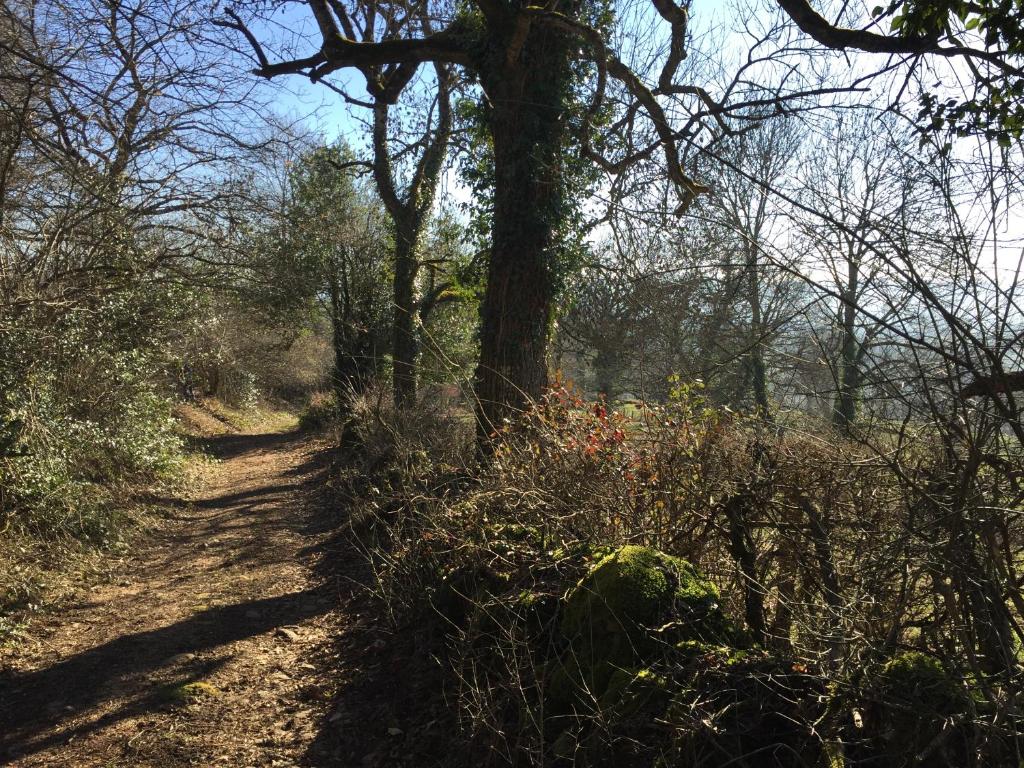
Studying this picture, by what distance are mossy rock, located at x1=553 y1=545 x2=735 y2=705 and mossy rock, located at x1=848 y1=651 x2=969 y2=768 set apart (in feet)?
2.75

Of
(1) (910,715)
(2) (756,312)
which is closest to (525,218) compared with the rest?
(2) (756,312)

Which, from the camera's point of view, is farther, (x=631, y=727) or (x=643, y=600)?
(x=643, y=600)

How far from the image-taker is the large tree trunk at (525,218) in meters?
9.00

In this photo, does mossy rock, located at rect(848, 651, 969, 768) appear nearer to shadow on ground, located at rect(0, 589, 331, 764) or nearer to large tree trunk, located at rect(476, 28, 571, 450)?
shadow on ground, located at rect(0, 589, 331, 764)

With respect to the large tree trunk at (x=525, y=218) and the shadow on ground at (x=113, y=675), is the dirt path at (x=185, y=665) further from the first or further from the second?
the large tree trunk at (x=525, y=218)

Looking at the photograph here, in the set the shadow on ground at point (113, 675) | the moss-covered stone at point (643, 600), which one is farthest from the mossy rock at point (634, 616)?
the shadow on ground at point (113, 675)

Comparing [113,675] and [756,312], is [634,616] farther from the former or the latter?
[113,675]

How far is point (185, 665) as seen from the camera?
5.36 metres

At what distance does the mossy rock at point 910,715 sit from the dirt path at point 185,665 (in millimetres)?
3084

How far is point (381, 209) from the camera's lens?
23500mm

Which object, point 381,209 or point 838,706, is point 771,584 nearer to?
point 838,706

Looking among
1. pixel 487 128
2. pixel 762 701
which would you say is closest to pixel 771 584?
pixel 762 701

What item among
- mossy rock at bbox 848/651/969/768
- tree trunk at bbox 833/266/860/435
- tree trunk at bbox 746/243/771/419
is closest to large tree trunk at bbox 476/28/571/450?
tree trunk at bbox 746/243/771/419

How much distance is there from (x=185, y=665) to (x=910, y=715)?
4.89 metres
